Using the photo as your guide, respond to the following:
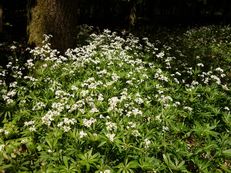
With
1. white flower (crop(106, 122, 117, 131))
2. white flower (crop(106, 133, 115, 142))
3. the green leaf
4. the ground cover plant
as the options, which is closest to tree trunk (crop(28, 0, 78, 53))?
the ground cover plant

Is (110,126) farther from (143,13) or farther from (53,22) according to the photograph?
(143,13)

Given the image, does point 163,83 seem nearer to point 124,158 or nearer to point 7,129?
point 124,158

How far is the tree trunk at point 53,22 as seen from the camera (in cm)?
839

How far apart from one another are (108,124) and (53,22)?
418cm

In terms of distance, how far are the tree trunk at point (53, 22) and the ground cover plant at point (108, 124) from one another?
46 cm

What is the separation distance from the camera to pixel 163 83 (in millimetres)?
7789

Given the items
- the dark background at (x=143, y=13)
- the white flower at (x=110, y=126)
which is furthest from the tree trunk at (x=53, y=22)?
the dark background at (x=143, y=13)

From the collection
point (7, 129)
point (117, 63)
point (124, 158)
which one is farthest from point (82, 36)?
point (124, 158)

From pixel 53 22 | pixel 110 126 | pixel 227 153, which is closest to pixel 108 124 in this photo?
pixel 110 126

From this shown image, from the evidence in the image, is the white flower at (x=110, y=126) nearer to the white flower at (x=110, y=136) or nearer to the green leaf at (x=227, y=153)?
the white flower at (x=110, y=136)

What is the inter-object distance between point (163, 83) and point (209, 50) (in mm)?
6413

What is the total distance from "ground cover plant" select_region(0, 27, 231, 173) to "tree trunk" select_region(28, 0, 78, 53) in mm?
457

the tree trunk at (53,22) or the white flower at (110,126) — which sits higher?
the tree trunk at (53,22)

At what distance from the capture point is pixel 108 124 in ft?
17.4
